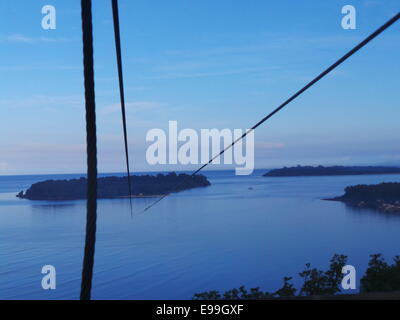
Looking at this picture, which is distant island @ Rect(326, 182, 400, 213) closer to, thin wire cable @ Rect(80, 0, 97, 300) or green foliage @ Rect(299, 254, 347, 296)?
green foliage @ Rect(299, 254, 347, 296)

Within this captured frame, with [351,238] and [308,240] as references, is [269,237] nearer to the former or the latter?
[308,240]

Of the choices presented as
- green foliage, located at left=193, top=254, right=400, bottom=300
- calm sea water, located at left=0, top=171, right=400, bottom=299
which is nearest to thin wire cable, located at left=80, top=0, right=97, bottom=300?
green foliage, located at left=193, top=254, right=400, bottom=300

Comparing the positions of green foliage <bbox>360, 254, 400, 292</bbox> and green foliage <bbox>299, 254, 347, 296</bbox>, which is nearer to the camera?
green foliage <bbox>360, 254, 400, 292</bbox>

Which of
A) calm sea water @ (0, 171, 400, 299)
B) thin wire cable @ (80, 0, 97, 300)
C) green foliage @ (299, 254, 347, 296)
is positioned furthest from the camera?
calm sea water @ (0, 171, 400, 299)

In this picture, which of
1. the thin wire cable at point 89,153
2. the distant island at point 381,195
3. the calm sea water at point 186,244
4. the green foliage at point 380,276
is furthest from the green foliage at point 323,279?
the distant island at point 381,195

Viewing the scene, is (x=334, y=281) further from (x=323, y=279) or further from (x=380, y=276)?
(x=380, y=276)

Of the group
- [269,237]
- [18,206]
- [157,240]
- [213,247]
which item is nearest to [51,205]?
[18,206]
